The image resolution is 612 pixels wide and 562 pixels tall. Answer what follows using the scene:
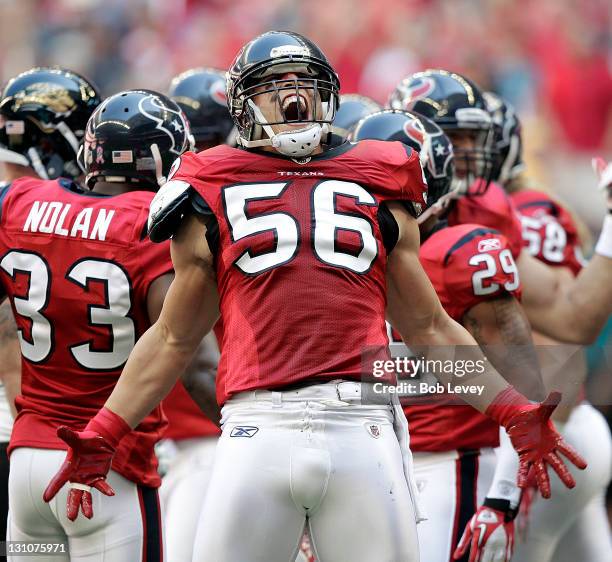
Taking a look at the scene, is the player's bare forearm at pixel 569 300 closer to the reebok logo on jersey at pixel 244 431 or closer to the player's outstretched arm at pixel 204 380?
Answer: the player's outstretched arm at pixel 204 380

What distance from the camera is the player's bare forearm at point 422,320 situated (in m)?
3.96

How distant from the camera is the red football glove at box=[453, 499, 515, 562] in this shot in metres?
4.63

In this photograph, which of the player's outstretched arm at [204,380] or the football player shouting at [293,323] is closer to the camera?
the football player shouting at [293,323]

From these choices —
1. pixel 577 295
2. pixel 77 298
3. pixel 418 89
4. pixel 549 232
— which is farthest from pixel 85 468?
pixel 549 232

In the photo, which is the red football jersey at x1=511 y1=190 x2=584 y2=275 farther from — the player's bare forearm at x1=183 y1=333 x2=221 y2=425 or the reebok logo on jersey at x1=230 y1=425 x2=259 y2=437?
the reebok logo on jersey at x1=230 y1=425 x2=259 y2=437

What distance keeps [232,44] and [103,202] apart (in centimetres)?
973

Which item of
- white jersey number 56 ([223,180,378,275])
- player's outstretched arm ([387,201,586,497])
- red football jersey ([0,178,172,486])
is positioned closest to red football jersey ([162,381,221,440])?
red football jersey ([0,178,172,486])

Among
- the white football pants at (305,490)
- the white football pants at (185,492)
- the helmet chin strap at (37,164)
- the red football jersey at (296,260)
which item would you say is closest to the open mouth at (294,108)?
the red football jersey at (296,260)

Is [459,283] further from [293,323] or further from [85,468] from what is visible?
[85,468]

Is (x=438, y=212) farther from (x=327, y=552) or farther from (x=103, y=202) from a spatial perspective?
(x=327, y=552)

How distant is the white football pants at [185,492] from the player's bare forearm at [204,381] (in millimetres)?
963

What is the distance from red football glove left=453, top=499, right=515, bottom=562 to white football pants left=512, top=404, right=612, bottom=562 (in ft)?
2.65

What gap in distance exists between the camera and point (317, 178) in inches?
151

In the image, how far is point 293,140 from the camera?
3811mm
